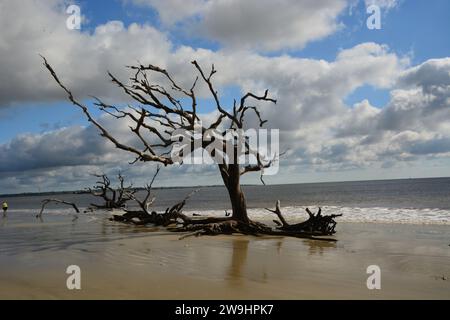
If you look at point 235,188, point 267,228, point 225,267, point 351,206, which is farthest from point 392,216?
point 225,267

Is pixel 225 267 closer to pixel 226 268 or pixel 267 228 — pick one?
pixel 226 268

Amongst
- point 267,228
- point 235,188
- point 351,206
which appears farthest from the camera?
point 351,206

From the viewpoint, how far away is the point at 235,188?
14523mm

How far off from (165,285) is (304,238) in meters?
7.51

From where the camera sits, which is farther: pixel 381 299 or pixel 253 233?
pixel 253 233

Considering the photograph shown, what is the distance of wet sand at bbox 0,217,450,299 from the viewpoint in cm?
569

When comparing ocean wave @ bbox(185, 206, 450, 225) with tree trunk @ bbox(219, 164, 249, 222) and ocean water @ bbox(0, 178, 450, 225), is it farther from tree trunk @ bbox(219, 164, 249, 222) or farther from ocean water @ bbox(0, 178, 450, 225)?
tree trunk @ bbox(219, 164, 249, 222)

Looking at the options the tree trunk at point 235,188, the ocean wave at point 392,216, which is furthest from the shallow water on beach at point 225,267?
the ocean wave at point 392,216

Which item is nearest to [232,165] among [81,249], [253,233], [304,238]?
[253,233]

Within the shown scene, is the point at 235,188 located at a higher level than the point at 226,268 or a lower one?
higher

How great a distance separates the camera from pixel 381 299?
548 cm

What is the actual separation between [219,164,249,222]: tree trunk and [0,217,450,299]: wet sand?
2147 mm

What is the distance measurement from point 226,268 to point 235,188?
7173 millimetres
